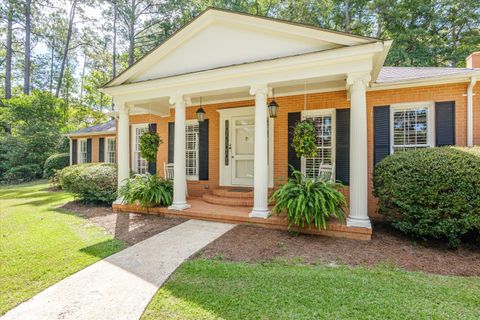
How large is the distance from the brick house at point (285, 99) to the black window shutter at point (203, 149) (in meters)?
0.04

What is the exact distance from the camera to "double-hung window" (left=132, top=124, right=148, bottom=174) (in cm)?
975

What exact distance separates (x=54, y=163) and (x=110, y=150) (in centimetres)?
560

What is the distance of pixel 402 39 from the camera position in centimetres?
1366

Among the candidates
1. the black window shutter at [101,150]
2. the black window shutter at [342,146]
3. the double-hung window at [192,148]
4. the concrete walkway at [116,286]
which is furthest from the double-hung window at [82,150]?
the black window shutter at [342,146]

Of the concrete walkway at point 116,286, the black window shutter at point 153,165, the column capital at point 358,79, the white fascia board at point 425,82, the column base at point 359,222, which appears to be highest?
the white fascia board at point 425,82

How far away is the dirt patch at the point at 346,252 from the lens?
142 inches

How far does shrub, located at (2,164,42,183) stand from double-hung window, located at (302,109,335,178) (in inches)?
697

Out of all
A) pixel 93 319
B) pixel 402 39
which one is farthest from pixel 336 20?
pixel 93 319

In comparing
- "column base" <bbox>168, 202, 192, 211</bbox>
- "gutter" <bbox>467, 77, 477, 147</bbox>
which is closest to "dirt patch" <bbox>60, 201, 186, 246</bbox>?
"column base" <bbox>168, 202, 192, 211</bbox>

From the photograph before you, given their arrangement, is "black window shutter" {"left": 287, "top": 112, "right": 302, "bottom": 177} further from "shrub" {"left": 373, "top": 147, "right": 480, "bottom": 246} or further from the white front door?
"shrub" {"left": 373, "top": 147, "right": 480, "bottom": 246}

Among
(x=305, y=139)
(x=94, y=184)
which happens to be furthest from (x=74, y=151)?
(x=305, y=139)

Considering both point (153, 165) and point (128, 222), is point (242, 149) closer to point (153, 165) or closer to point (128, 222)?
point (153, 165)

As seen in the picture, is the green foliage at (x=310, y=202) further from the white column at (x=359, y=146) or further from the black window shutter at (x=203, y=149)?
the black window shutter at (x=203, y=149)

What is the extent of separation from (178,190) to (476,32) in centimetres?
1800
